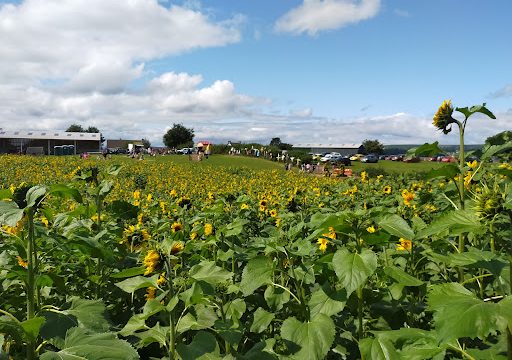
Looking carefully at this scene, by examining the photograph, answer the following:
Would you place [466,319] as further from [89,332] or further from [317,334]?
[89,332]

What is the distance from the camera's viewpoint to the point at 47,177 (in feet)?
59.0

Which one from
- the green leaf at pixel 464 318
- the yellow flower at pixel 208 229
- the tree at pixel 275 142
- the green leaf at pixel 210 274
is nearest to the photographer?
the green leaf at pixel 464 318

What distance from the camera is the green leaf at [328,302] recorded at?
190cm

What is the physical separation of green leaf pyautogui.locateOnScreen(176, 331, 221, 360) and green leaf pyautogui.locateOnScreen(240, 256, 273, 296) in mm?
272

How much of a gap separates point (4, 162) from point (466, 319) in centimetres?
2675

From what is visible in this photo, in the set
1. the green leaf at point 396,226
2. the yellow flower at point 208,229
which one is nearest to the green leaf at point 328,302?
the green leaf at point 396,226

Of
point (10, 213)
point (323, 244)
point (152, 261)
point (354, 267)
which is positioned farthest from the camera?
point (323, 244)

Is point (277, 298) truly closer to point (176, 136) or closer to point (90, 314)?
point (90, 314)

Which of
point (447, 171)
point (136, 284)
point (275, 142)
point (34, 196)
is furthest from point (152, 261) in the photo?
point (275, 142)

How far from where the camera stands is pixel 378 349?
1.70 m

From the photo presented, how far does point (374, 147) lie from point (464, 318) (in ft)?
291

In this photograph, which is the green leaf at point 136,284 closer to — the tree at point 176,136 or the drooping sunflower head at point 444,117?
the drooping sunflower head at point 444,117

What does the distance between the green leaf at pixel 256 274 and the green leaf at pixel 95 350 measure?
753 mm

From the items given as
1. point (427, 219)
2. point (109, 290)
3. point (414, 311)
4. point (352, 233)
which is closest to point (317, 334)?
point (352, 233)
